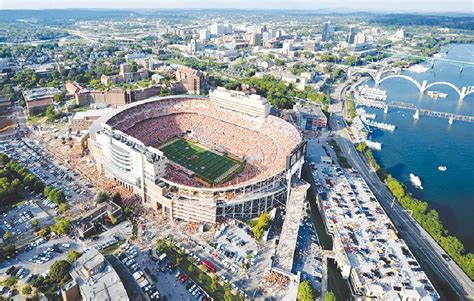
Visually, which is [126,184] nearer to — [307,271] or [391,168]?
[307,271]

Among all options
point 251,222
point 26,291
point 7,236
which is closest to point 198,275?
point 251,222

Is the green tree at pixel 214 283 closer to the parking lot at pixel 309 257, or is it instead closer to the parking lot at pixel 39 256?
the parking lot at pixel 309 257

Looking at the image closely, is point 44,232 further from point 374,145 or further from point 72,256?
point 374,145

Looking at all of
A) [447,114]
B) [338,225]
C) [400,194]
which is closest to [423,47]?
[447,114]

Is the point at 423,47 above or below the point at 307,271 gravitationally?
above

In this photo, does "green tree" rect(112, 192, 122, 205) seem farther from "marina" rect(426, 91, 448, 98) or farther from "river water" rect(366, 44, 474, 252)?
"marina" rect(426, 91, 448, 98)
